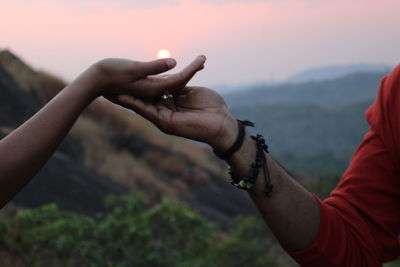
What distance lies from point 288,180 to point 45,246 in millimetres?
3474

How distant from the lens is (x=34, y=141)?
47.9 inches

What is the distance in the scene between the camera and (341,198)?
5.14 ft

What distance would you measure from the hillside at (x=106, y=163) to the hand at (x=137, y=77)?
5738 mm

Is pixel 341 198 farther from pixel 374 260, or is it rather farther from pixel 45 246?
pixel 45 246

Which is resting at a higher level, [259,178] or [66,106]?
[66,106]

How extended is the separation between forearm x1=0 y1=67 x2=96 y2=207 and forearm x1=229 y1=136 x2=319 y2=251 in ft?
1.39

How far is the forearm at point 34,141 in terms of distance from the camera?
1198mm

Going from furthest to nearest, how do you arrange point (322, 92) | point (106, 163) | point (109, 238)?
1. point (322, 92)
2. point (106, 163)
3. point (109, 238)

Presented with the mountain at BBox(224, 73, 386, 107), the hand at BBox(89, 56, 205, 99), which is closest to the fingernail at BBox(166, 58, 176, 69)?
the hand at BBox(89, 56, 205, 99)

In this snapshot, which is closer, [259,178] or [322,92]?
[259,178]

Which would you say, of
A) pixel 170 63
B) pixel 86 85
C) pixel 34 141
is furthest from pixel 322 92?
pixel 34 141

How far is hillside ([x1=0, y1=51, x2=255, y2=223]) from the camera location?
798 centimetres

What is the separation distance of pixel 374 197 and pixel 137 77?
71cm

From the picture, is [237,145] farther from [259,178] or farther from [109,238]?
[109,238]
